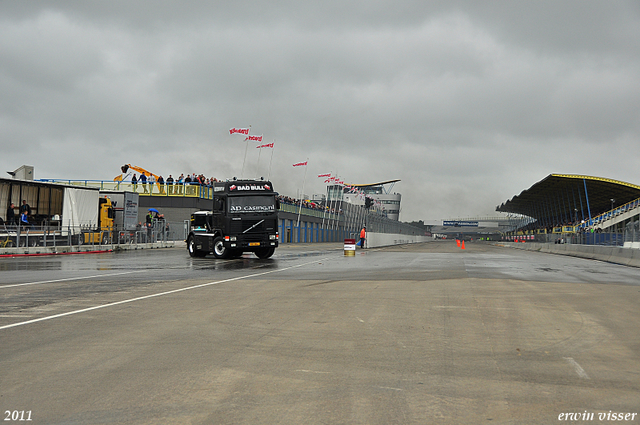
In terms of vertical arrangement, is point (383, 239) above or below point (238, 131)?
below

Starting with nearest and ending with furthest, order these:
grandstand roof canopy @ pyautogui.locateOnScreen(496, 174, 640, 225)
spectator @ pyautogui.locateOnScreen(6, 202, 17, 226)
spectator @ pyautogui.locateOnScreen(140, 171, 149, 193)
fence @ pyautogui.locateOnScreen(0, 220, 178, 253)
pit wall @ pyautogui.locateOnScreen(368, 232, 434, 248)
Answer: fence @ pyautogui.locateOnScreen(0, 220, 178, 253) → spectator @ pyautogui.locateOnScreen(6, 202, 17, 226) → pit wall @ pyautogui.locateOnScreen(368, 232, 434, 248) → spectator @ pyautogui.locateOnScreen(140, 171, 149, 193) → grandstand roof canopy @ pyautogui.locateOnScreen(496, 174, 640, 225)

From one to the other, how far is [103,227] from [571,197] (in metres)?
82.5

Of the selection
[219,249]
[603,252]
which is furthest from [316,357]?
[603,252]

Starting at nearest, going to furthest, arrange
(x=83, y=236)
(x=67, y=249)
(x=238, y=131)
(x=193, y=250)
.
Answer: (x=193, y=250) → (x=67, y=249) → (x=83, y=236) → (x=238, y=131)

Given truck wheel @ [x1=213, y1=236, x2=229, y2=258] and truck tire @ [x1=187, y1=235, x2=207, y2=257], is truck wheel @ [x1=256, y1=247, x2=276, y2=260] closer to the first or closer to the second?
truck wheel @ [x1=213, y1=236, x2=229, y2=258]

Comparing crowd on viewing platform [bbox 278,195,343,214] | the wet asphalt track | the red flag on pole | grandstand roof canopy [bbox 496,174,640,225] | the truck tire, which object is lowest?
the wet asphalt track

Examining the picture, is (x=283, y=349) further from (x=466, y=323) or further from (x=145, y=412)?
(x=466, y=323)

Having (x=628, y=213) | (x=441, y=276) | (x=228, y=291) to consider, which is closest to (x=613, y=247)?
(x=441, y=276)

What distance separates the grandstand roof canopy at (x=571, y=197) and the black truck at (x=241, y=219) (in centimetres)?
5645

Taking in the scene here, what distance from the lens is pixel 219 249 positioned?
999 inches

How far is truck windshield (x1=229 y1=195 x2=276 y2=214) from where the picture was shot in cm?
2475

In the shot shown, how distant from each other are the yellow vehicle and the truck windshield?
14121 mm

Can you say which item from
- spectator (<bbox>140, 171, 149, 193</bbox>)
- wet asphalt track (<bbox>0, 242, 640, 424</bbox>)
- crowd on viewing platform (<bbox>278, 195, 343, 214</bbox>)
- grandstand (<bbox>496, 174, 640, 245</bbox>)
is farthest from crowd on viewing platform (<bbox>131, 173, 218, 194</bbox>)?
wet asphalt track (<bbox>0, 242, 640, 424</bbox>)

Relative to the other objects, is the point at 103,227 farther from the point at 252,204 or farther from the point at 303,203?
the point at 303,203
